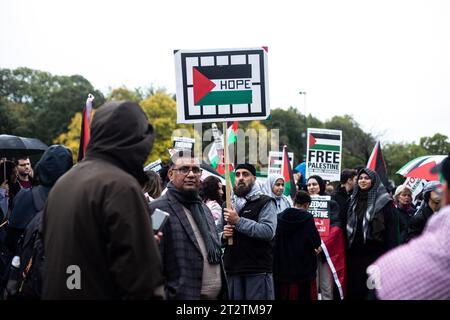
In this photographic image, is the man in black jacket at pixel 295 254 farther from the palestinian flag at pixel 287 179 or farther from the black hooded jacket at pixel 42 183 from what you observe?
the palestinian flag at pixel 287 179

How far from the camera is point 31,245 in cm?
573

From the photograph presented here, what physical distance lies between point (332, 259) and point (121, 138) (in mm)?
6765

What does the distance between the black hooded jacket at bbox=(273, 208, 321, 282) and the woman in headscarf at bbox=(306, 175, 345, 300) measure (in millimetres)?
683

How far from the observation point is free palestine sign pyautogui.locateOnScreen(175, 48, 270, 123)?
24.3ft

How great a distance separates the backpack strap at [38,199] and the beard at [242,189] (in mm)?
2871

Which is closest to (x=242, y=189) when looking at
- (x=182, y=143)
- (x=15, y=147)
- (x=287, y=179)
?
(x=15, y=147)

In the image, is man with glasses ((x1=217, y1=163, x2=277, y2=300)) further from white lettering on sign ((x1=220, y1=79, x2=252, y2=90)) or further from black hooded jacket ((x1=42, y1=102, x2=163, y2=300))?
black hooded jacket ((x1=42, y1=102, x2=163, y2=300))

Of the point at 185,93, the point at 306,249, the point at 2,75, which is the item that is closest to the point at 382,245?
the point at 306,249

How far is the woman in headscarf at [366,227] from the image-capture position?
9.31 metres

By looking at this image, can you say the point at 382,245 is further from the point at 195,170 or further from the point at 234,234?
the point at 195,170

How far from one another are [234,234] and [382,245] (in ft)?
8.35

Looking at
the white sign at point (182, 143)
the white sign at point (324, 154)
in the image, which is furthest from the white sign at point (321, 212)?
the white sign at point (182, 143)

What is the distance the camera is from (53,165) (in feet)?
19.7

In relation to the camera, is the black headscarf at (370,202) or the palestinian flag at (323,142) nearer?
the black headscarf at (370,202)
